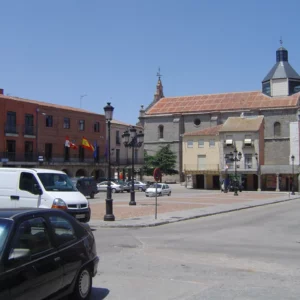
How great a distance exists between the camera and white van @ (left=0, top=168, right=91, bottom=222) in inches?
611

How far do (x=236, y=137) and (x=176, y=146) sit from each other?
2047cm

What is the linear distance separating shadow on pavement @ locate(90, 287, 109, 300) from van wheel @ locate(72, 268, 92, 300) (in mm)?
432

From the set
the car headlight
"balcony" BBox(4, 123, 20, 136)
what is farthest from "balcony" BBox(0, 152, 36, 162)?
the car headlight

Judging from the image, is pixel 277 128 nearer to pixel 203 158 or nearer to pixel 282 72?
pixel 282 72

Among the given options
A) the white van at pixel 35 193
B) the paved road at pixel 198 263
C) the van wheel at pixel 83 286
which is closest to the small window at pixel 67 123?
the paved road at pixel 198 263

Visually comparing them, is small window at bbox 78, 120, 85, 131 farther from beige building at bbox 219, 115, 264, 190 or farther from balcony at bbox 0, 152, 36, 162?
beige building at bbox 219, 115, 264, 190

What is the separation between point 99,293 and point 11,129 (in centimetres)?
4708

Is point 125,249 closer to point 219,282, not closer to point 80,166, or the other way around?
point 219,282

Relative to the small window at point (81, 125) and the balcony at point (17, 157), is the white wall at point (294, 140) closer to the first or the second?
the small window at point (81, 125)

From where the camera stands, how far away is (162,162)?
85.2 meters

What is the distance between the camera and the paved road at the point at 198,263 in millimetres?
7754

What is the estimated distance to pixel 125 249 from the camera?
12.3m

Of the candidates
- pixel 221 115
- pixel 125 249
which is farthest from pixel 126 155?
pixel 125 249

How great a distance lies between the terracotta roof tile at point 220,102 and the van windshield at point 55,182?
6703 centimetres
